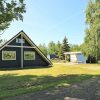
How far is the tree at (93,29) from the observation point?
44.4m

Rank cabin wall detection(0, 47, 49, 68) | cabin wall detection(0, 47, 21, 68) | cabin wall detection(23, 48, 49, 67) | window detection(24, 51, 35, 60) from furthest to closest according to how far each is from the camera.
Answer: cabin wall detection(23, 48, 49, 67)
window detection(24, 51, 35, 60)
cabin wall detection(0, 47, 49, 68)
cabin wall detection(0, 47, 21, 68)

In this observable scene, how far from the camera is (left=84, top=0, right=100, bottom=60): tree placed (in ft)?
146

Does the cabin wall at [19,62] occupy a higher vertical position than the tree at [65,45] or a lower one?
lower

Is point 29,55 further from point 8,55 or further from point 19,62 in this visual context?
point 8,55

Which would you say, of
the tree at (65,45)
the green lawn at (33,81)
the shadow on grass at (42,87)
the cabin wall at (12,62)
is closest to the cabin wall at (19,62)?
the cabin wall at (12,62)

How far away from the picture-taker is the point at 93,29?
44.7 metres

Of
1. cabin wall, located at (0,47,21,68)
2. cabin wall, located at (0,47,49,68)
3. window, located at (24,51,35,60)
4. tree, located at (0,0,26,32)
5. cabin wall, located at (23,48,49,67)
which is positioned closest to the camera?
tree, located at (0,0,26,32)

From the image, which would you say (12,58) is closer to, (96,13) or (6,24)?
(6,24)

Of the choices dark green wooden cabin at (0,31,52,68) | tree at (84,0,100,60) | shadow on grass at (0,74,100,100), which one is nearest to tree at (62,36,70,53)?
tree at (84,0,100,60)

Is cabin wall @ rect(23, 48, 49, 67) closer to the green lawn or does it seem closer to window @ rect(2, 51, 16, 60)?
window @ rect(2, 51, 16, 60)

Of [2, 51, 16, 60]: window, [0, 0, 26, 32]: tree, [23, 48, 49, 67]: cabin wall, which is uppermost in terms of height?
[0, 0, 26, 32]: tree

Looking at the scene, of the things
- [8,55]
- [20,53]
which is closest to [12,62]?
[8,55]

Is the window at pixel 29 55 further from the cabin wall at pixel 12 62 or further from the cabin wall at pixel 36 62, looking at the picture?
the cabin wall at pixel 12 62

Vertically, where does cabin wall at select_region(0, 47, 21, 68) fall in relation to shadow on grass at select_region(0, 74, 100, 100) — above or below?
above
